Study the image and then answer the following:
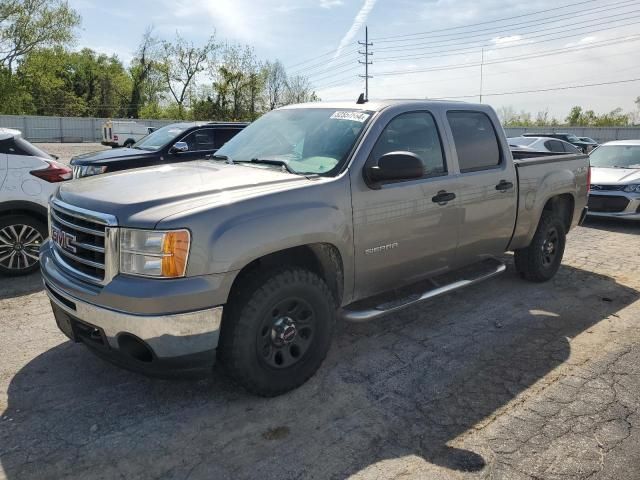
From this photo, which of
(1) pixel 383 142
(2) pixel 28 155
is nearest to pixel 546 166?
(1) pixel 383 142

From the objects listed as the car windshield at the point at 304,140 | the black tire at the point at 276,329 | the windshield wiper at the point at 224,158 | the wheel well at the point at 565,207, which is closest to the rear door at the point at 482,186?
the car windshield at the point at 304,140

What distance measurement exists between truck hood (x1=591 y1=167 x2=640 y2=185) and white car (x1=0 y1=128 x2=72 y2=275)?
9388mm

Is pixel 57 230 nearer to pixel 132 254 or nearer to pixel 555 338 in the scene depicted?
pixel 132 254

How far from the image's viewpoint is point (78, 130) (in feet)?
153

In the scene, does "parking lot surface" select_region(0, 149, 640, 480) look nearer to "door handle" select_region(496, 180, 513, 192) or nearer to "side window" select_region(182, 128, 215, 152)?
"door handle" select_region(496, 180, 513, 192)

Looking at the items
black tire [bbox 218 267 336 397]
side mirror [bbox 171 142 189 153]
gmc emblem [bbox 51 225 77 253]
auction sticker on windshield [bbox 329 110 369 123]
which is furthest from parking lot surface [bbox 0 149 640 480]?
side mirror [bbox 171 142 189 153]

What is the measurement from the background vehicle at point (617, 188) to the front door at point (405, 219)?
672 centimetres

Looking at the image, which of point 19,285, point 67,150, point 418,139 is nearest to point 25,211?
point 19,285

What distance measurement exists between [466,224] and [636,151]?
866 cm

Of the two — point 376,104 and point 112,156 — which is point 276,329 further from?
point 112,156

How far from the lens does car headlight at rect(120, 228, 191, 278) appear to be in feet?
9.06

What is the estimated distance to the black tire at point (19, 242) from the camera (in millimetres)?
5641

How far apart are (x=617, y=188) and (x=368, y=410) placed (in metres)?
8.56

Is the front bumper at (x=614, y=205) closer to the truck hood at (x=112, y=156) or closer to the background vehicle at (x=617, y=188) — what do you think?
the background vehicle at (x=617, y=188)
